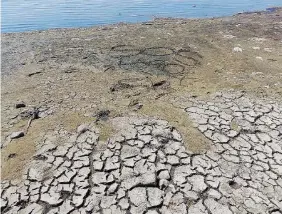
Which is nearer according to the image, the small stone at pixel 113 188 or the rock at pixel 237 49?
the small stone at pixel 113 188

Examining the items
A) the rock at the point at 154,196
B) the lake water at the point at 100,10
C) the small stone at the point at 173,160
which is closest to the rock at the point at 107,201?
the rock at the point at 154,196

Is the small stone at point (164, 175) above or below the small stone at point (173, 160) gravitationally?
below

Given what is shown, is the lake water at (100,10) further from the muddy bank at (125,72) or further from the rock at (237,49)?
the rock at (237,49)

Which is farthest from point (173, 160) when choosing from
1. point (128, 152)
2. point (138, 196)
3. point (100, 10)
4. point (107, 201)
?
point (100, 10)

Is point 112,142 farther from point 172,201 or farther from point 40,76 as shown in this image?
point 40,76

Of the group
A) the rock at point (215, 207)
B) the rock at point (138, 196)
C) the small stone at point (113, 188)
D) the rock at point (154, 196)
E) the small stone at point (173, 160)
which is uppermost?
the small stone at point (113, 188)

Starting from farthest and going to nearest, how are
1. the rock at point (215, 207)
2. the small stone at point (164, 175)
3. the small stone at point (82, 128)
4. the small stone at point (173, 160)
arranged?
the small stone at point (82, 128) → the small stone at point (173, 160) → the small stone at point (164, 175) → the rock at point (215, 207)
